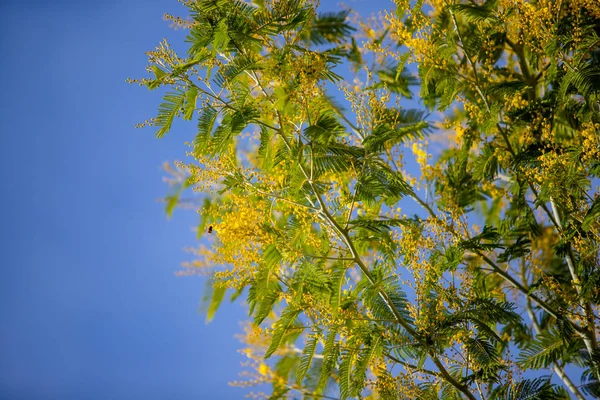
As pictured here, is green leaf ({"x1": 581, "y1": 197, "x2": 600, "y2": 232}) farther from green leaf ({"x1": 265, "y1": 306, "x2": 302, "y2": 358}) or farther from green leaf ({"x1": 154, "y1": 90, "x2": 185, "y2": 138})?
green leaf ({"x1": 154, "y1": 90, "x2": 185, "y2": 138})

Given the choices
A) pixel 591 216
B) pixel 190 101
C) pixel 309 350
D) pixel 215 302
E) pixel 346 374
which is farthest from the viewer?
pixel 215 302

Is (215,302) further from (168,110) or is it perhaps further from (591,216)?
(591,216)

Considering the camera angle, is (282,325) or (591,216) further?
(282,325)

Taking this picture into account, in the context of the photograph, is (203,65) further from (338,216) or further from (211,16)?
(338,216)

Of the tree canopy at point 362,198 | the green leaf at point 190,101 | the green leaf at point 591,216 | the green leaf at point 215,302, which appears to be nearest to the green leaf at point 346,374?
the tree canopy at point 362,198

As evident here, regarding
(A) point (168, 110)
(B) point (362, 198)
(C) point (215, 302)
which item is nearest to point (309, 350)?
(B) point (362, 198)

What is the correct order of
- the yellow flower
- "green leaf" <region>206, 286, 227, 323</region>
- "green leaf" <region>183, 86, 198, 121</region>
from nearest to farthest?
"green leaf" <region>183, 86, 198, 121</region> < the yellow flower < "green leaf" <region>206, 286, 227, 323</region>

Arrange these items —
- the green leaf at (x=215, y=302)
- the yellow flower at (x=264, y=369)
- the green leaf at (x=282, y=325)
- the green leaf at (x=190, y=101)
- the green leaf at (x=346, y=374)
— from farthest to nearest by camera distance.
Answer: the green leaf at (x=215, y=302) < the yellow flower at (x=264, y=369) < the green leaf at (x=282, y=325) < the green leaf at (x=346, y=374) < the green leaf at (x=190, y=101)

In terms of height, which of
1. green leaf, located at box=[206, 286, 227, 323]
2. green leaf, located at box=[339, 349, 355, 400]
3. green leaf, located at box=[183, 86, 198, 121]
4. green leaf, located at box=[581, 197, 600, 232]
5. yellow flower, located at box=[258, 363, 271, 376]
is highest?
green leaf, located at box=[206, 286, 227, 323]

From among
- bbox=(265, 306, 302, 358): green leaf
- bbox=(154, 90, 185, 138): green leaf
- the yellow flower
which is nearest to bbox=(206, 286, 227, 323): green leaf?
the yellow flower

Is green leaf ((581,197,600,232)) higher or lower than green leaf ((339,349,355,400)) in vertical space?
higher

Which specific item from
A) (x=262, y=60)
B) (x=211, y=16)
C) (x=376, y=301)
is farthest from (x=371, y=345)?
(x=211, y=16)

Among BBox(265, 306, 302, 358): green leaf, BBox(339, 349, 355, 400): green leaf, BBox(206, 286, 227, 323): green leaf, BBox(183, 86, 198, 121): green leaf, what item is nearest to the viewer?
BBox(183, 86, 198, 121): green leaf

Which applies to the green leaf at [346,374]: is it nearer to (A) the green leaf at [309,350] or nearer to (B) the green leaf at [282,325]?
(A) the green leaf at [309,350]
